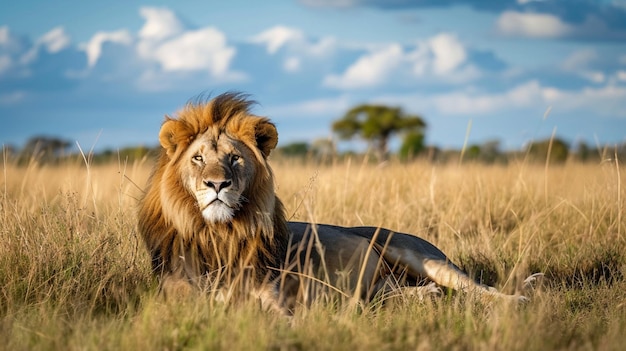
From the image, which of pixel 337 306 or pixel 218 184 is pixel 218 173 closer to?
pixel 218 184

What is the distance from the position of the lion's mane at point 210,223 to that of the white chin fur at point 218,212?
14 cm

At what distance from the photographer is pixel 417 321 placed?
4027 millimetres

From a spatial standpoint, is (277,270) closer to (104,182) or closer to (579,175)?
(104,182)

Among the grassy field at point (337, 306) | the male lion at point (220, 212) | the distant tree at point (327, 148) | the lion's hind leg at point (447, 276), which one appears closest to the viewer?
the grassy field at point (337, 306)

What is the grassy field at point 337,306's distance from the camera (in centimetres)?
356

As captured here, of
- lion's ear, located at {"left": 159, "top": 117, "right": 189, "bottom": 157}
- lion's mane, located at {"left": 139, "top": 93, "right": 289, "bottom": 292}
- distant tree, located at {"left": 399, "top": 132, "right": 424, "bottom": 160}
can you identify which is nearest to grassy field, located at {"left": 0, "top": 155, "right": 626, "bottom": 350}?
lion's mane, located at {"left": 139, "top": 93, "right": 289, "bottom": 292}

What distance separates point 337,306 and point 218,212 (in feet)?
2.55

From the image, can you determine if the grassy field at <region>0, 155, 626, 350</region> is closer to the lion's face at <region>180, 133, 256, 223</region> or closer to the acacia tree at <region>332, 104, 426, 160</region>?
the lion's face at <region>180, 133, 256, 223</region>

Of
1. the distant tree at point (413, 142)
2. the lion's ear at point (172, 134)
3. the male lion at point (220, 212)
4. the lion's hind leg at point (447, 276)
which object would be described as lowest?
the distant tree at point (413, 142)

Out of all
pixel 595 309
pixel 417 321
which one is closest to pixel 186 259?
pixel 417 321

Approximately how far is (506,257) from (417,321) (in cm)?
240

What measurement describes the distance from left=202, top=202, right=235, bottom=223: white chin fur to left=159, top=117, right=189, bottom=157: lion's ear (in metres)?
0.48

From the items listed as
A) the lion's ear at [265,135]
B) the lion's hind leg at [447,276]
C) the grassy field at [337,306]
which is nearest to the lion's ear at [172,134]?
the lion's ear at [265,135]

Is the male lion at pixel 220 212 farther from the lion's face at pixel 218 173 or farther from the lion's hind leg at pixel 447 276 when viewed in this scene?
the lion's hind leg at pixel 447 276
